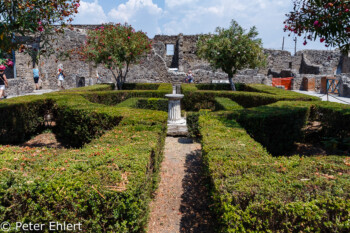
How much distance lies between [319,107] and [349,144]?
1559 millimetres

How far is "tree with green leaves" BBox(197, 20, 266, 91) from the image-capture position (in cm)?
1280

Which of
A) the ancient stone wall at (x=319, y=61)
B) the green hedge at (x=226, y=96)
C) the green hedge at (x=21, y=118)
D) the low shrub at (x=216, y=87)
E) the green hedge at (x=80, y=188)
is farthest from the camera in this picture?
the ancient stone wall at (x=319, y=61)

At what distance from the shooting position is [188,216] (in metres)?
3.56

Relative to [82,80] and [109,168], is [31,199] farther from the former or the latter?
[82,80]

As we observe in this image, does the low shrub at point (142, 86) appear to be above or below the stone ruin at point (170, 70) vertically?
below

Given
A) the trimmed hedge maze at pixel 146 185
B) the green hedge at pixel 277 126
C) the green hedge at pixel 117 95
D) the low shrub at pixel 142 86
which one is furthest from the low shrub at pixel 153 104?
the low shrub at pixel 142 86

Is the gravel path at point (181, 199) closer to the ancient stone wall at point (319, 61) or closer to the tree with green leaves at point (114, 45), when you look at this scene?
the tree with green leaves at point (114, 45)

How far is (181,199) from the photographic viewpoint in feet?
13.2

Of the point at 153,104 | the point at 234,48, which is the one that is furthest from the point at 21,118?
the point at 234,48

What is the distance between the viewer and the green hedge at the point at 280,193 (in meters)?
1.86

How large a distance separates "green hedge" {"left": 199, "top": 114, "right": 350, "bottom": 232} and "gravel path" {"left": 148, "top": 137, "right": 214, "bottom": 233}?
3.41 ft

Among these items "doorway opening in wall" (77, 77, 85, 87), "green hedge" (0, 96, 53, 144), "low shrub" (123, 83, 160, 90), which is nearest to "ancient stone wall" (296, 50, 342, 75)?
"low shrub" (123, 83, 160, 90)

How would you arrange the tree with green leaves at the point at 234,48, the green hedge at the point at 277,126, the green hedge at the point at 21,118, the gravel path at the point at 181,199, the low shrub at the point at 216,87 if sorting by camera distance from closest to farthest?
the gravel path at the point at 181,199, the green hedge at the point at 277,126, the green hedge at the point at 21,118, the tree with green leaves at the point at 234,48, the low shrub at the point at 216,87

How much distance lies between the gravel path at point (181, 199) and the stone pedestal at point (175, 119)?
1.76 m
